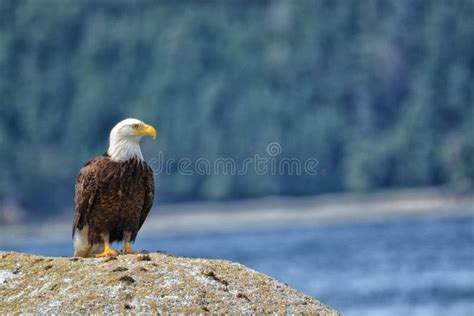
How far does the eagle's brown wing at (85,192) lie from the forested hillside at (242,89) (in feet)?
254

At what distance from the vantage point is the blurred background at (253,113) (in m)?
87.8

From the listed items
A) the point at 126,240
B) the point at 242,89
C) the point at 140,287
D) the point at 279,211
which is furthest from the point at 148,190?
the point at 242,89

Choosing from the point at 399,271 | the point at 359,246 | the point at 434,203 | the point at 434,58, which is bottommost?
the point at 399,271

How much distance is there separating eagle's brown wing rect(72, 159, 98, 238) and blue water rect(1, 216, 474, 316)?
68.5 feet

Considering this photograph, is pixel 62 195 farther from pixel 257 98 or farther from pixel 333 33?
pixel 333 33

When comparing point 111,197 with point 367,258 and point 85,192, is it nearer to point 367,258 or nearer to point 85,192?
point 85,192

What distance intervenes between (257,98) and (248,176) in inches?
677

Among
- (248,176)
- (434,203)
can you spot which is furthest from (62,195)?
(434,203)

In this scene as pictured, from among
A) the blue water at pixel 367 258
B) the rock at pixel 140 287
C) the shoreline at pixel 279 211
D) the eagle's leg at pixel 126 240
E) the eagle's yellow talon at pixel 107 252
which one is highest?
the shoreline at pixel 279 211

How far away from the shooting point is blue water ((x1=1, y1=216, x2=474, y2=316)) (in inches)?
1336

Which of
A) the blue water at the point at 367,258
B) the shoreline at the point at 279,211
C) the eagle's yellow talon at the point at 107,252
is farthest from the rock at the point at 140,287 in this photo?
the shoreline at the point at 279,211

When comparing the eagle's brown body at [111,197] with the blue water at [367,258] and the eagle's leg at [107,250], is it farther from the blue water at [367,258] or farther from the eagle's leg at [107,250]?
the blue water at [367,258]

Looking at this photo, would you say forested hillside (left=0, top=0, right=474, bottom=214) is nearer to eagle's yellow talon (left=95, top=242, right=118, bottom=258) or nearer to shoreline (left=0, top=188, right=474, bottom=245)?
shoreline (left=0, top=188, right=474, bottom=245)

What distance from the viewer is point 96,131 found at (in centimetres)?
11325
